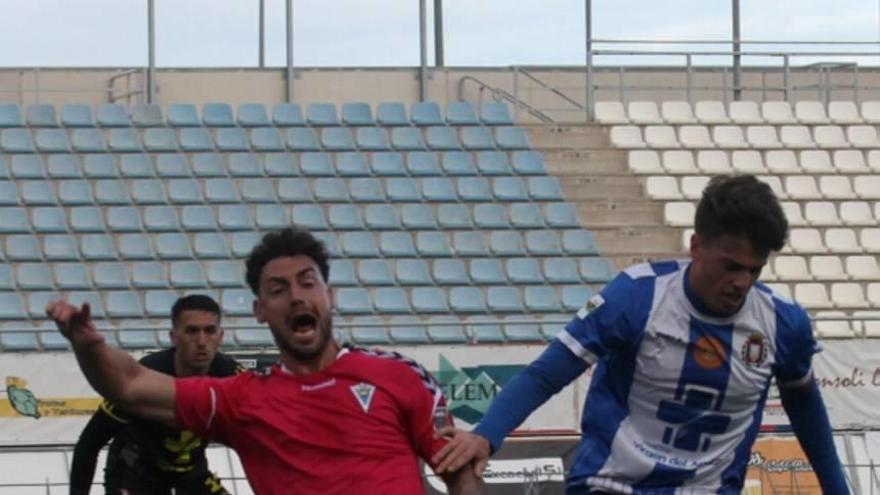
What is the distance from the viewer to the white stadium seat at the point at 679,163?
909 inches

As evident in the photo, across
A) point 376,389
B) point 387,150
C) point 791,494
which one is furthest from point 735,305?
point 387,150

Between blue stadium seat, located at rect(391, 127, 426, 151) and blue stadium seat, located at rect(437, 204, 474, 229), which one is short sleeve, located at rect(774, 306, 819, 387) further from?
blue stadium seat, located at rect(391, 127, 426, 151)

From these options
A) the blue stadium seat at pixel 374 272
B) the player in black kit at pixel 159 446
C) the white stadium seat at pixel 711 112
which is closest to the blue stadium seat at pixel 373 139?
the blue stadium seat at pixel 374 272

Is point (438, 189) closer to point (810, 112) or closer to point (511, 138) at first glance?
point (511, 138)

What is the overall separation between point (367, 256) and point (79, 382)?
5.15 meters

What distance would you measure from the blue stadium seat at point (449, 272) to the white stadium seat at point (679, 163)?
3.57 m

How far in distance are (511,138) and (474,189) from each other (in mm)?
1253

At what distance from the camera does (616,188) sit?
908 inches

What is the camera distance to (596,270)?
70.0ft

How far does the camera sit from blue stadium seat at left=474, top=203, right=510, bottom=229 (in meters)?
21.6

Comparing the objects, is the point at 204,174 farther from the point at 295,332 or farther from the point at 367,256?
the point at 295,332

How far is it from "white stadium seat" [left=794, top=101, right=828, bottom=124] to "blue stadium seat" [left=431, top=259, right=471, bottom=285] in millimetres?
5824

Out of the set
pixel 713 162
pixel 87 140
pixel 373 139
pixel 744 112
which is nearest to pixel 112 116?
pixel 87 140

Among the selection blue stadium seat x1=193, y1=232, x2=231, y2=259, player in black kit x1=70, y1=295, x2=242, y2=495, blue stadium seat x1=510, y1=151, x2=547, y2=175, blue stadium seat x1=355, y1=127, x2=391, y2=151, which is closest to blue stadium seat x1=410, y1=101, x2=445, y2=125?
blue stadium seat x1=355, y1=127, x2=391, y2=151
